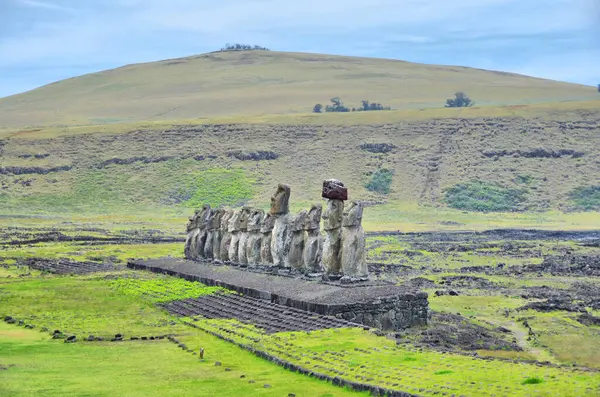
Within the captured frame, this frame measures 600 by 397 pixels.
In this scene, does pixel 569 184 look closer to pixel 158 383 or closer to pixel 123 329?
pixel 123 329

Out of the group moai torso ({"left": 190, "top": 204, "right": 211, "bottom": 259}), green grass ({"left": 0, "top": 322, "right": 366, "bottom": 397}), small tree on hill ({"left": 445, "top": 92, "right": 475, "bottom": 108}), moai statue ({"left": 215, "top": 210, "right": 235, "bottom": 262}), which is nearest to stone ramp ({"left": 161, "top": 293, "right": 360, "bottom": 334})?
green grass ({"left": 0, "top": 322, "right": 366, "bottom": 397})

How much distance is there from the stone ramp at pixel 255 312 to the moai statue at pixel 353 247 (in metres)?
2.82

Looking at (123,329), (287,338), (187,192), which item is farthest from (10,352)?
(187,192)

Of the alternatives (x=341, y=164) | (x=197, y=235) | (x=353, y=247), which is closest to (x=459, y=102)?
(x=341, y=164)

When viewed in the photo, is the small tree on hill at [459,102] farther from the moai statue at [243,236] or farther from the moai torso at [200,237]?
the moai statue at [243,236]

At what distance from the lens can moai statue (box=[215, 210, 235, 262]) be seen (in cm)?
4169

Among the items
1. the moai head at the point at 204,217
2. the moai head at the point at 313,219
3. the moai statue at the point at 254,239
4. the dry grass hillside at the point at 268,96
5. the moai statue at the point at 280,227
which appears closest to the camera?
the moai head at the point at 313,219

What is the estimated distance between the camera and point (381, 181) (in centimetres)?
10425

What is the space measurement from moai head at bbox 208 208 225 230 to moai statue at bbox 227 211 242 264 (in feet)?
6.84

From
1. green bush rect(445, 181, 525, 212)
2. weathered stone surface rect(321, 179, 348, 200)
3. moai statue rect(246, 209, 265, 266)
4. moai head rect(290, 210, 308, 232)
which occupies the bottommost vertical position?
green bush rect(445, 181, 525, 212)

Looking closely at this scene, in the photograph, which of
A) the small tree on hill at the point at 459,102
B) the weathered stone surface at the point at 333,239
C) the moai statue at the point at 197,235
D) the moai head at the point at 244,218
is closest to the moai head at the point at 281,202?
the moai head at the point at 244,218

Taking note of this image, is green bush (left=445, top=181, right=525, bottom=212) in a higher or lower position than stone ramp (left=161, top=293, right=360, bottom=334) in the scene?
lower

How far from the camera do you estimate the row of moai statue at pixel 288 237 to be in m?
31.5

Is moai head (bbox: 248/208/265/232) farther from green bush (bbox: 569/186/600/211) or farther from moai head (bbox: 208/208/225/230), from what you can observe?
green bush (bbox: 569/186/600/211)
